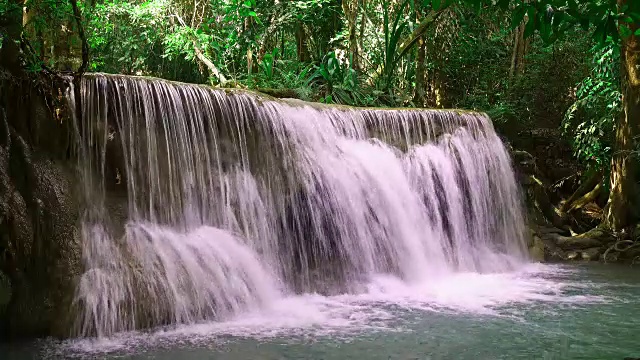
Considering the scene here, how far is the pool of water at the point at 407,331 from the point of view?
4.14m

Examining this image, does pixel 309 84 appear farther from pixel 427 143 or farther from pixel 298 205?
pixel 298 205

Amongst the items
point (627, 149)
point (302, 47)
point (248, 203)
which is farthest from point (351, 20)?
point (248, 203)

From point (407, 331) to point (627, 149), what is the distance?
6.48 meters

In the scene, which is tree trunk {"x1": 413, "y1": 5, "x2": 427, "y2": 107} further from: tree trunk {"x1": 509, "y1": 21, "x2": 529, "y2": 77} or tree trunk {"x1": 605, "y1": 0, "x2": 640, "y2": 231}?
tree trunk {"x1": 605, "y1": 0, "x2": 640, "y2": 231}

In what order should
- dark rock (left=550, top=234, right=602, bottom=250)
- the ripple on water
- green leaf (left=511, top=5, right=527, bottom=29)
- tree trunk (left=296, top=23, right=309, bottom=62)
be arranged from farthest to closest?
tree trunk (left=296, top=23, right=309, bottom=62) < dark rock (left=550, top=234, right=602, bottom=250) < the ripple on water < green leaf (left=511, top=5, right=527, bottom=29)

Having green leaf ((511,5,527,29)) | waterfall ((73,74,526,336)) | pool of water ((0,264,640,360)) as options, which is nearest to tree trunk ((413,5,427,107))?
waterfall ((73,74,526,336))

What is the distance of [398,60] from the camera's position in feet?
36.5

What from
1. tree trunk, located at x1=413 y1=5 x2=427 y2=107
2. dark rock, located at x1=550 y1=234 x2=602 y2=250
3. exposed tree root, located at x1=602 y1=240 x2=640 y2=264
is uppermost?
tree trunk, located at x1=413 y1=5 x2=427 y2=107

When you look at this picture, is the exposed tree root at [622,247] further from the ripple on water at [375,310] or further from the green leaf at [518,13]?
the green leaf at [518,13]

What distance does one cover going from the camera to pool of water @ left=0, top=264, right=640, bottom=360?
4141 millimetres

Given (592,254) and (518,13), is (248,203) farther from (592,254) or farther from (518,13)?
(592,254)

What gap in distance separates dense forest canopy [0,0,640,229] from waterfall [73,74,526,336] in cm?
193

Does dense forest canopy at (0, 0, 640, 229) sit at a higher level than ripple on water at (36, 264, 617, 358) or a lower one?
higher

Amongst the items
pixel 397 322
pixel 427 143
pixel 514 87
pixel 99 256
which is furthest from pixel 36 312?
pixel 514 87
